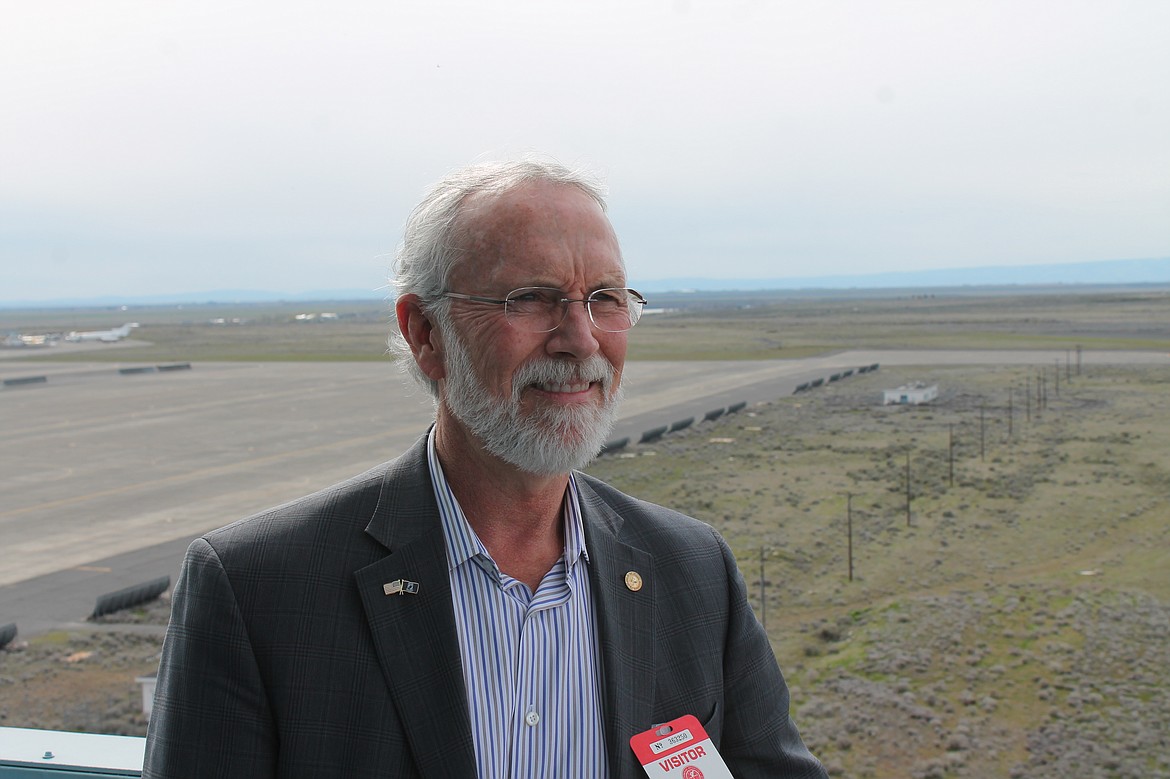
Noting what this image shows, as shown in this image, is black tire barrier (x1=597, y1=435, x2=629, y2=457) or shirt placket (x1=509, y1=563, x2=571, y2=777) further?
black tire barrier (x1=597, y1=435, x2=629, y2=457)

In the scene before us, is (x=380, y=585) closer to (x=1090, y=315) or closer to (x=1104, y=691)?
(x=1104, y=691)

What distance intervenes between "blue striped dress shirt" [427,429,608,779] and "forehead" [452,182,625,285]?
52cm

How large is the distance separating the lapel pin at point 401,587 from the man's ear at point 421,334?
1.62 ft

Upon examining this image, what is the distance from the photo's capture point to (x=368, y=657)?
78.2 inches

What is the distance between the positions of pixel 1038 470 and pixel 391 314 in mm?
25332

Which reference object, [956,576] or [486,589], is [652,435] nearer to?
[956,576]

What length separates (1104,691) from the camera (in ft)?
37.9

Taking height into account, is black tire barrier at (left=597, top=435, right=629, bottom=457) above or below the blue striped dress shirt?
below

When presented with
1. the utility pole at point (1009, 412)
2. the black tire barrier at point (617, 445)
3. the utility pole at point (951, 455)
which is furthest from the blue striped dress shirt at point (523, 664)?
the utility pole at point (1009, 412)

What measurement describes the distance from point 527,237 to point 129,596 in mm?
15609

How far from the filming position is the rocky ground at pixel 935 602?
35.0ft

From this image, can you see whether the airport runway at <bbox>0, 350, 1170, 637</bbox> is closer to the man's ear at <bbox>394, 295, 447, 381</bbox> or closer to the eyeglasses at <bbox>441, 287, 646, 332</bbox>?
the man's ear at <bbox>394, 295, 447, 381</bbox>

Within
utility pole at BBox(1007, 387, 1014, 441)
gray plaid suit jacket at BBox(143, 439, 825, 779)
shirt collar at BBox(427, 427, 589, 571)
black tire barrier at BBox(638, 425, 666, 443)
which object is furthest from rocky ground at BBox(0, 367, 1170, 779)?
shirt collar at BBox(427, 427, 589, 571)

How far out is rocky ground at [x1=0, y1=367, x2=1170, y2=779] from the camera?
35.0 feet
